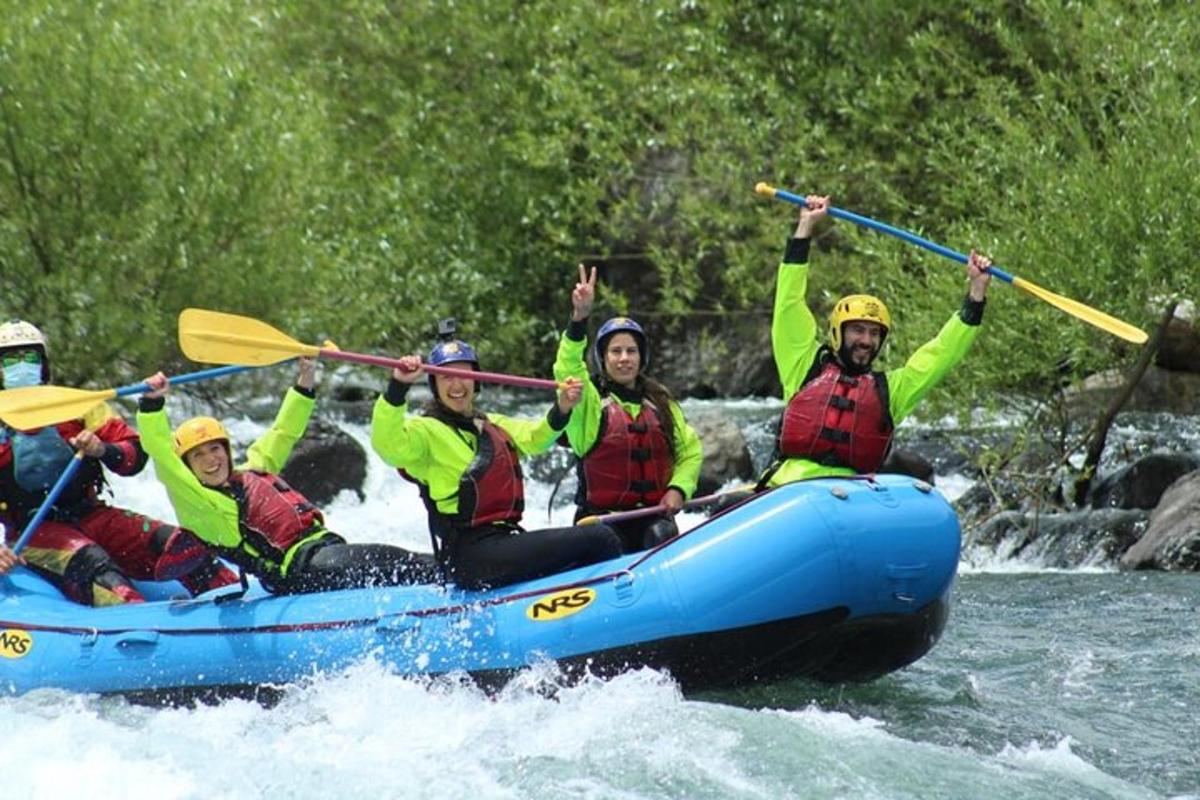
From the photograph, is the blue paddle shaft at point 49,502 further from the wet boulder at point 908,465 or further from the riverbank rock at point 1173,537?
the wet boulder at point 908,465

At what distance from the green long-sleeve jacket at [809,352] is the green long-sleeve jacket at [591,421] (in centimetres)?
37

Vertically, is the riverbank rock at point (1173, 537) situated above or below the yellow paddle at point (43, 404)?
below

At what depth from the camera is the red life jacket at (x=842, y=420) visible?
707cm

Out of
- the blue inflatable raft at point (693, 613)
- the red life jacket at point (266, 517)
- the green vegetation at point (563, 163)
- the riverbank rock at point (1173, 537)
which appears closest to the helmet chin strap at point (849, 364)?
the blue inflatable raft at point (693, 613)

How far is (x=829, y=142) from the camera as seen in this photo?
15.8m

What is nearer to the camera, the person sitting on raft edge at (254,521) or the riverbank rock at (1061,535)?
the person sitting on raft edge at (254,521)

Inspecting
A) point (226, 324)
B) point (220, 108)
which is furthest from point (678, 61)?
point (226, 324)

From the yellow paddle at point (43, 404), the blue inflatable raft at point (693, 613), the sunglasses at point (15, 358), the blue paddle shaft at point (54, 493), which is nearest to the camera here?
the blue inflatable raft at point (693, 613)

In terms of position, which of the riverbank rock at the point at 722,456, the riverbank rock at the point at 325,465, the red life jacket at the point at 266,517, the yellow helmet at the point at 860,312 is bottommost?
the riverbank rock at the point at 325,465

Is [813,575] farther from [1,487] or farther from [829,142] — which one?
[829,142]

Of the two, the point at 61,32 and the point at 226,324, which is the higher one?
the point at 61,32

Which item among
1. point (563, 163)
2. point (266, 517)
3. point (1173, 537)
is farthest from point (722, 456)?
point (266, 517)

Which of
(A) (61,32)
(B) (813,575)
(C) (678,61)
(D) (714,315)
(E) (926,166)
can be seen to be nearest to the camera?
(B) (813,575)

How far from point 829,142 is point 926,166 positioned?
79 centimetres
